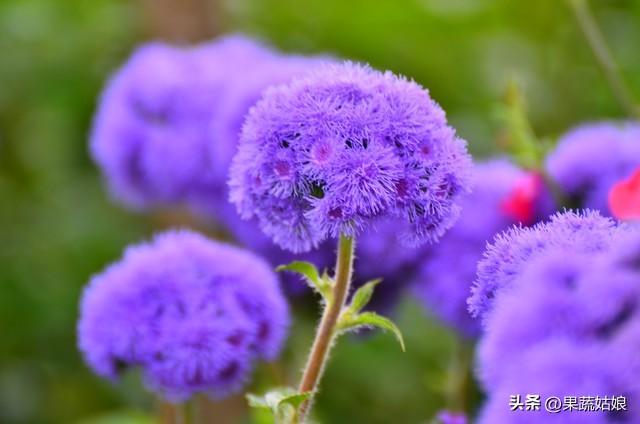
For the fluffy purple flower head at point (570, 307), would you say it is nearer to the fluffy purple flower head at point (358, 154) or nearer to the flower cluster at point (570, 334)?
the flower cluster at point (570, 334)

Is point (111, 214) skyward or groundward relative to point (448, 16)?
groundward

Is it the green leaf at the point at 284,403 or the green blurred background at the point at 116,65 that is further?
the green blurred background at the point at 116,65

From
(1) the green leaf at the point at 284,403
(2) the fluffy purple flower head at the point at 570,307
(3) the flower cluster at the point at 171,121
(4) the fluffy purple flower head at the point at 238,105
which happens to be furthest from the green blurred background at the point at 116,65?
(2) the fluffy purple flower head at the point at 570,307

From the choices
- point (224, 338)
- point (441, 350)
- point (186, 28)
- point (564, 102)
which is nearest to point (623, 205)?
point (224, 338)

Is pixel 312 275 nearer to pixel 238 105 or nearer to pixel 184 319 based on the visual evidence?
pixel 184 319

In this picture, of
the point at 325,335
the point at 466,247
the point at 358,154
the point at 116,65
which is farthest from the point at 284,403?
the point at 116,65

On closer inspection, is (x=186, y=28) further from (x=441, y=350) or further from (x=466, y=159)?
(x=466, y=159)
